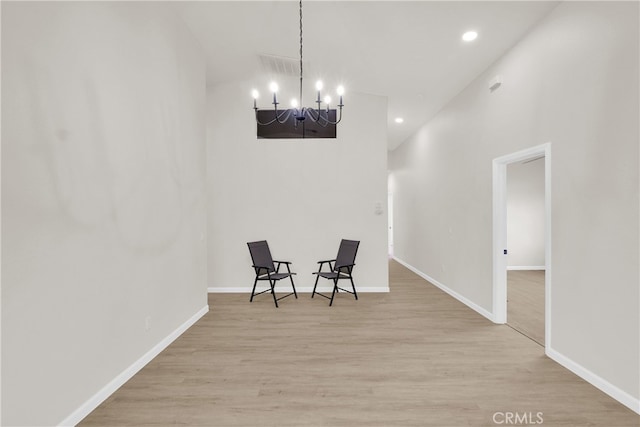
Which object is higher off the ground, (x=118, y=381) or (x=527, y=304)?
(x=118, y=381)

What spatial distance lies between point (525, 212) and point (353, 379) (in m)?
6.94

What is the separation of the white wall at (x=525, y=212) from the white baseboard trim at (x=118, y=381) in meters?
7.47

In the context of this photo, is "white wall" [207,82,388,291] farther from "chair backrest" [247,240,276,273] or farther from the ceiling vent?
the ceiling vent

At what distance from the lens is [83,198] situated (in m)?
1.99

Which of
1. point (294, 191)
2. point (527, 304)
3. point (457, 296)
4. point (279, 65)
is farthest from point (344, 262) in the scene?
point (279, 65)

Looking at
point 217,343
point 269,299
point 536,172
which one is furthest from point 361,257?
point 536,172

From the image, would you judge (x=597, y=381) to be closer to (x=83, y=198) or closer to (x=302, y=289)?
(x=302, y=289)

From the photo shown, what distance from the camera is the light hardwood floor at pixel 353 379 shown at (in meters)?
1.98

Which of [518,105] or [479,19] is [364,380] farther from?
[479,19]

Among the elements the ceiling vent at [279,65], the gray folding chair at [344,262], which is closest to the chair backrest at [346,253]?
the gray folding chair at [344,262]

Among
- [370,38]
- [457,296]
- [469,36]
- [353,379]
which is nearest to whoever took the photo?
[353,379]

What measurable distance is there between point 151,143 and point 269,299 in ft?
9.57

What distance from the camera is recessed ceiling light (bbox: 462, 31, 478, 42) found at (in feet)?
10.6

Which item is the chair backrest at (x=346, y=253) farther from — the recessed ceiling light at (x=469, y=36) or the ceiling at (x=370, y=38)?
the recessed ceiling light at (x=469, y=36)
